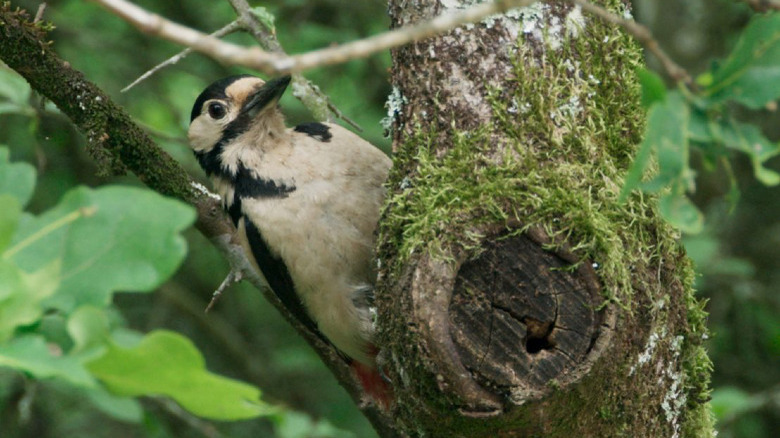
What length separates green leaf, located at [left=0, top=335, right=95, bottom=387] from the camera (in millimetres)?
1465

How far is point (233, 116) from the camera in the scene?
4152 mm

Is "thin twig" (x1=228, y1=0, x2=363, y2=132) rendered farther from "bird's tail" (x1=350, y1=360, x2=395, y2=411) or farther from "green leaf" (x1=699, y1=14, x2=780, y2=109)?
"green leaf" (x1=699, y1=14, x2=780, y2=109)

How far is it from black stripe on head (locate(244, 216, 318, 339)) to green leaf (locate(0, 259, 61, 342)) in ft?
7.01

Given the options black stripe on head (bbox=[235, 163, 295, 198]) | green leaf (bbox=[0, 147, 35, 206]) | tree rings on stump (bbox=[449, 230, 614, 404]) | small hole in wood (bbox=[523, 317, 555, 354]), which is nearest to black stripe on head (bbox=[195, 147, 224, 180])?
black stripe on head (bbox=[235, 163, 295, 198])

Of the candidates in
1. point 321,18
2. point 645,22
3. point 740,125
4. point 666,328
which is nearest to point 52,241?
point 740,125

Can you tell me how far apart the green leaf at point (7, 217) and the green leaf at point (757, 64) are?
1.21 metres

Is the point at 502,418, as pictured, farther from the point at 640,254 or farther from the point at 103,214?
the point at 103,214

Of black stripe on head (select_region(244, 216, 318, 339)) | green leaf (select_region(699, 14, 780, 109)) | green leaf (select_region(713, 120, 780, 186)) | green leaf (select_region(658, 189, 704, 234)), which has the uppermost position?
green leaf (select_region(699, 14, 780, 109))

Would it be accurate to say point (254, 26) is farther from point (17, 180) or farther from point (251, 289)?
point (251, 289)

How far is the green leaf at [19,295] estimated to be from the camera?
4.99 ft

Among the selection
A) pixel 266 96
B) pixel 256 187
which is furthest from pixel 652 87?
pixel 266 96

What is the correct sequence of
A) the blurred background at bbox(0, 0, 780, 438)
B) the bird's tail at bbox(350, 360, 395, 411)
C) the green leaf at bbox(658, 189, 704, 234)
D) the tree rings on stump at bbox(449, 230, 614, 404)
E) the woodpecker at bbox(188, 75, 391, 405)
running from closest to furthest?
1. the green leaf at bbox(658, 189, 704, 234)
2. the tree rings on stump at bbox(449, 230, 614, 404)
3. the woodpecker at bbox(188, 75, 391, 405)
4. the bird's tail at bbox(350, 360, 395, 411)
5. the blurred background at bbox(0, 0, 780, 438)

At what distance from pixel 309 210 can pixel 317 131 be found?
1.48 feet

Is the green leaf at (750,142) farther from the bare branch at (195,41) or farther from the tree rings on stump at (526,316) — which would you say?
the tree rings on stump at (526,316)
